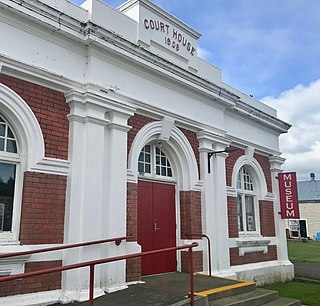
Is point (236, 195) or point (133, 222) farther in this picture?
point (236, 195)

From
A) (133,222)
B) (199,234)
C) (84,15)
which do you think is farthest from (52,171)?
(199,234)

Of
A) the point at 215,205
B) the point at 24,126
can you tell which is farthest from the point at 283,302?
the point at 24,126

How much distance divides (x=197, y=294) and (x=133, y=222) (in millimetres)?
1841

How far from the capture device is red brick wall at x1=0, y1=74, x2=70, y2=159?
5.81 meters

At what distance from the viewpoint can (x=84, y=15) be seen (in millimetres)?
6793

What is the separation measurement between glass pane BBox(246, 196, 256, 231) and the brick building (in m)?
0.61

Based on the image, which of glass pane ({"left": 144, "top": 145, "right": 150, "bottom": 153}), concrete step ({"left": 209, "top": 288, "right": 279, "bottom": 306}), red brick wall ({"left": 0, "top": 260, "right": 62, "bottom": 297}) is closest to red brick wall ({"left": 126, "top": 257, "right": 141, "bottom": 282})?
red brick wall ({"left": 0, "top": 260, "right": 62, "bottom": 297})

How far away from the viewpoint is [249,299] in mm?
6332

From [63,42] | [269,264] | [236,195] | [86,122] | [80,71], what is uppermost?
[63,42]

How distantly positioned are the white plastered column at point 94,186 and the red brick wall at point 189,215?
6.85ft

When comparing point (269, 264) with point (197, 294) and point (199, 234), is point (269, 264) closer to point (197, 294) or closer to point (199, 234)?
point (199, 234)

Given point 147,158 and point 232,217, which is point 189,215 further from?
point 232,217

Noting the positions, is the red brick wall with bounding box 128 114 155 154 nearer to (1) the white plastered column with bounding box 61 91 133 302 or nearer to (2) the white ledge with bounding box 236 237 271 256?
(1) the white plastered column with bounding box 61 91 133 302

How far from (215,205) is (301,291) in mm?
3345
